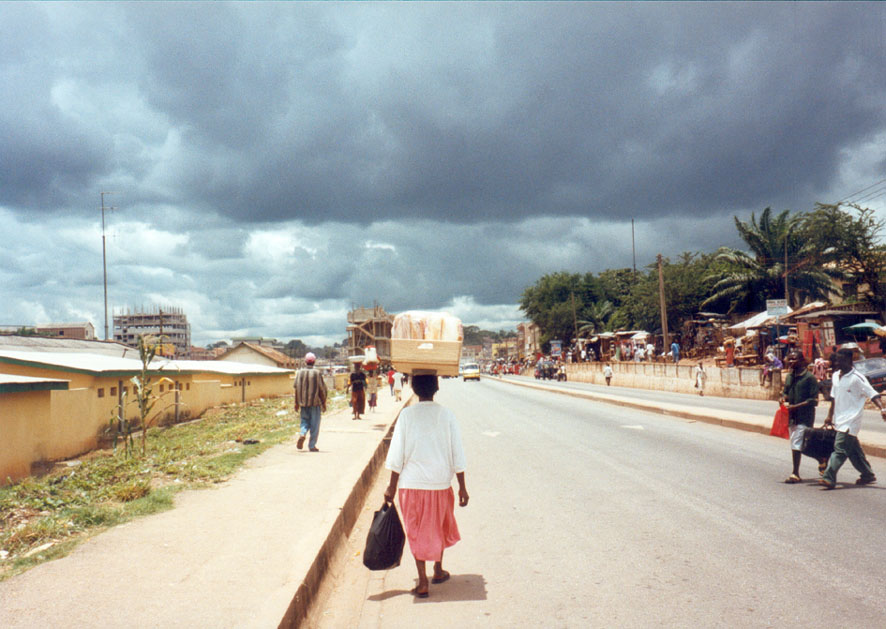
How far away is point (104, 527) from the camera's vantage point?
6703 millimetres

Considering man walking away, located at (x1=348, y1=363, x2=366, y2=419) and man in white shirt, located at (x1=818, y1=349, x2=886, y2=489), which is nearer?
man in white shirt, located at (x1=818, y1=349, x2=886, y2=489)

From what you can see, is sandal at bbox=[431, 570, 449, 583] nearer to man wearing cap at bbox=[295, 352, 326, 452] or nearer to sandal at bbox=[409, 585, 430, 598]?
sandal at bbox=[409, 585, 430, 598]

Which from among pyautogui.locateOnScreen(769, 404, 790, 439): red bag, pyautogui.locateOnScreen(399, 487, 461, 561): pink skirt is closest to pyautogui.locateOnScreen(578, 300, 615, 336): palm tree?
pyautogui.locateOnScreen(769, 404, 790, 439): red bag

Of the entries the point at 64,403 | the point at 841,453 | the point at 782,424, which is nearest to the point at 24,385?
the point at 64,403

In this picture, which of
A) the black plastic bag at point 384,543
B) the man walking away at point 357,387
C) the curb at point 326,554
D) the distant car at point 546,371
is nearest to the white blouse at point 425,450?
the black plastic bag at point 384,543

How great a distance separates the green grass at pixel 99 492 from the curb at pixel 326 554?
1.97m

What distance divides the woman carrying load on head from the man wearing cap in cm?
747

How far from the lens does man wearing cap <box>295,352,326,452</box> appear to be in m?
12.3

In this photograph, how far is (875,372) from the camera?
21266 millimetres

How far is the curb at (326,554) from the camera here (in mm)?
4496

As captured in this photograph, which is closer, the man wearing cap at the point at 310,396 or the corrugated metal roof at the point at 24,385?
the corrugated metal roof at the point at 24,385

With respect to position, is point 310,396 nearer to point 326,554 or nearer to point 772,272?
point 326,554

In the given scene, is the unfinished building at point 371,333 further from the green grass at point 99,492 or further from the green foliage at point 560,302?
the green grass at point 99,492

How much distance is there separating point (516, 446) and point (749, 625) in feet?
33.6
